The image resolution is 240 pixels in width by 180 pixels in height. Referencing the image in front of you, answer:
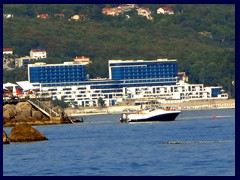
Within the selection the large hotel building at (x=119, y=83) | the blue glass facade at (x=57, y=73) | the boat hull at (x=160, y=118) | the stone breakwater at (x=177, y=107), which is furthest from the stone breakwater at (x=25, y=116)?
the blue glass facade at (x=57, y=73)

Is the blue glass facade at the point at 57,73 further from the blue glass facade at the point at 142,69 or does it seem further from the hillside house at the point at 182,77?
the hillside house at the point at 182,77

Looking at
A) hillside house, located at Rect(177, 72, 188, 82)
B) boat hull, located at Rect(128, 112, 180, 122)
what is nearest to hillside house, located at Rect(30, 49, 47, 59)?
hillside house, located at Rect(177, 72, 188, 82)

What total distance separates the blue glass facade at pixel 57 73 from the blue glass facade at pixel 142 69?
4591 mm

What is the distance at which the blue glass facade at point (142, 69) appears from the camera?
174625mm

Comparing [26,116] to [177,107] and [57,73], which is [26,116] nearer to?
[177,107]

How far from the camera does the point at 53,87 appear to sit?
16700cm

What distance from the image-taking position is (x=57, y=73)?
17412 cm

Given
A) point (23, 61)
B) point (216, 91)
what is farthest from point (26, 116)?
point (23, 61)

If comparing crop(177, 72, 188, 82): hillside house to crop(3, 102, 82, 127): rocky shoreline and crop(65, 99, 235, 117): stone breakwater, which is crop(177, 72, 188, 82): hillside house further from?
crop(3, 102, 82, 127): rocky shoreline

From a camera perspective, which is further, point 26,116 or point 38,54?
point 38,54

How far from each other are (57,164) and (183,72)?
152 meters

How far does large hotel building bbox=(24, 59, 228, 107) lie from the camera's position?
527 feet

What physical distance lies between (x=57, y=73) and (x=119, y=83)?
9.41m

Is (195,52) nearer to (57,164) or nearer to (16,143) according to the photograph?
(16,143)
